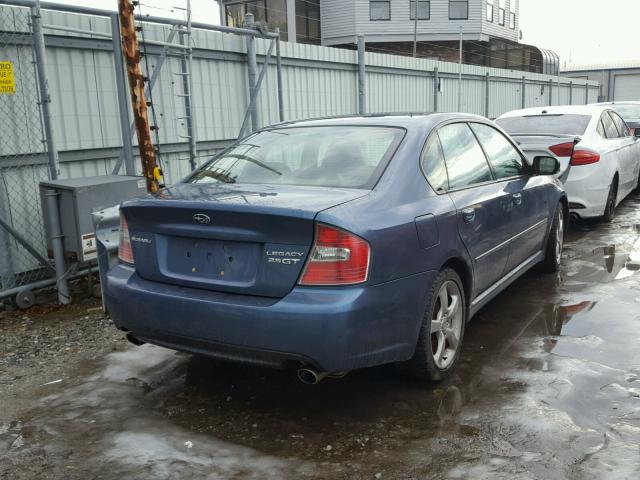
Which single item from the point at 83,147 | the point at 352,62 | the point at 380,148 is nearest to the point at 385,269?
the point at 380,148

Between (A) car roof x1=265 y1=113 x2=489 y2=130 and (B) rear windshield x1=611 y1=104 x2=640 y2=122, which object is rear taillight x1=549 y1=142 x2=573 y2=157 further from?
(B) rear windshield x1=611 y1=104 x2=640 y2=122

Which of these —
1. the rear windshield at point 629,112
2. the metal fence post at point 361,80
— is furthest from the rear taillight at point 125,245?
the rear windshield at point 629,112

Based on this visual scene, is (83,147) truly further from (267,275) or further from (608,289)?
(608,289)

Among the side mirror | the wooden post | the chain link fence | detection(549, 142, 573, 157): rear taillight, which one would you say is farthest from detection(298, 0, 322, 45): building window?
the side mirror

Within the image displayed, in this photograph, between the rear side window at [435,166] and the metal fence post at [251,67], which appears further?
the metal fence post at [251,67]

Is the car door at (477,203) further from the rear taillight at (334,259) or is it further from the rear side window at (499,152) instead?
the rear taillight at (334,259)

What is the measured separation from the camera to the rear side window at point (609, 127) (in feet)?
28.1

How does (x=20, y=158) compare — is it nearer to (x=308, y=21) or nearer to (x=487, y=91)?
(x=487, y=91)

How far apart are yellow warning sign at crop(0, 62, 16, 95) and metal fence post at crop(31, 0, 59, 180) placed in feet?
0.75

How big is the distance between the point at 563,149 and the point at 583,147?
257mm

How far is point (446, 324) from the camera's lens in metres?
3.86

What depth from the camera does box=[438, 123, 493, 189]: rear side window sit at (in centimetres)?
414

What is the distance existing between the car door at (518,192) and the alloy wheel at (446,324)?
1028 mm

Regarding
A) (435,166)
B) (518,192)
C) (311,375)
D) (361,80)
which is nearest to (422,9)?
(361,80)
